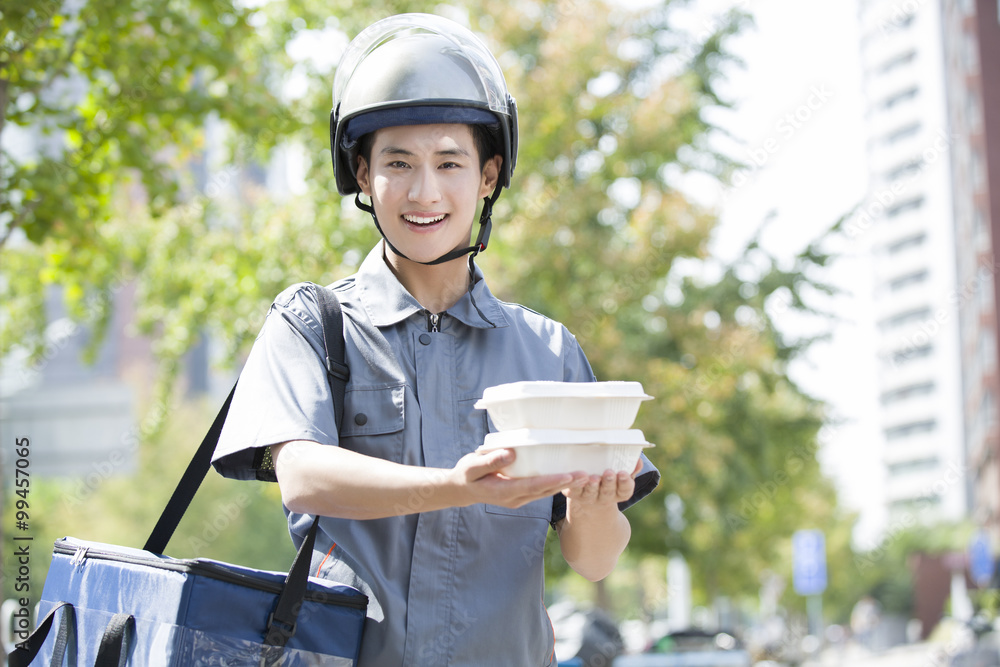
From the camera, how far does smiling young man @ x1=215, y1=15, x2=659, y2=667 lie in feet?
5.89

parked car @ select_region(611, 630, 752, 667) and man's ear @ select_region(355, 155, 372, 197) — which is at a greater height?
man's ear @ select_region(355, 155, 372, 197)

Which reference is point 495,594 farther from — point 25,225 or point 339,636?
point 25,225

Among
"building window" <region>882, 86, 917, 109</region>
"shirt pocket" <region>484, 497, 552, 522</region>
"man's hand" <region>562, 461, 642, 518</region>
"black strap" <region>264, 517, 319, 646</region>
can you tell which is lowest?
"black strap" <region>264, 517, 319, 646</region>

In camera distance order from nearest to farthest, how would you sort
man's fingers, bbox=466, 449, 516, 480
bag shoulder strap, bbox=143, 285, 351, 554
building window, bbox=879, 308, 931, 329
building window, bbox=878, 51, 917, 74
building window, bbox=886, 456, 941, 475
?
man's fingers, bbox=466, 449, 516, 480, bag shoulder strap, bbox=143, 285, 351, 554, building window, bbox=886, 456, 941, 475, building window, bbox=879, 308, 931, 329, building window, bbox=878, 51, 917, 74

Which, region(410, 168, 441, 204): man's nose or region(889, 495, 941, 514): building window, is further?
region(889, 495, 941, 514): building window

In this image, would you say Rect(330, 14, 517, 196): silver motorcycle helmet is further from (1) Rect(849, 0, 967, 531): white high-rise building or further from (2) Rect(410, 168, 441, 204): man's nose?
(1) Rect(849, 0, 967, 531): white high-rise building

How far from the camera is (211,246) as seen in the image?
13484mm

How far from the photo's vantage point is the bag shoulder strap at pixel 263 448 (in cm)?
193

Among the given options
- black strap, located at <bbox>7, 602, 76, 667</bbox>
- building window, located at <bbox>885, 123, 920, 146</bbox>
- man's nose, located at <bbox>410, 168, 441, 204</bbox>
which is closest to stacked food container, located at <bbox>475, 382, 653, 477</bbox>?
man's nose, located at <bbox>410, 168, 441, 204</bbox>

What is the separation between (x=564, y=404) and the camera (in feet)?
5.37

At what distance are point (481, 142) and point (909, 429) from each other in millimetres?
96631

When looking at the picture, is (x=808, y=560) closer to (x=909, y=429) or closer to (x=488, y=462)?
(x=488, y=462)

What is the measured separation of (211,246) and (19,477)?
9847 millimetres

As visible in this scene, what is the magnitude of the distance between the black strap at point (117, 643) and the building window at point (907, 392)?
93.5 m
